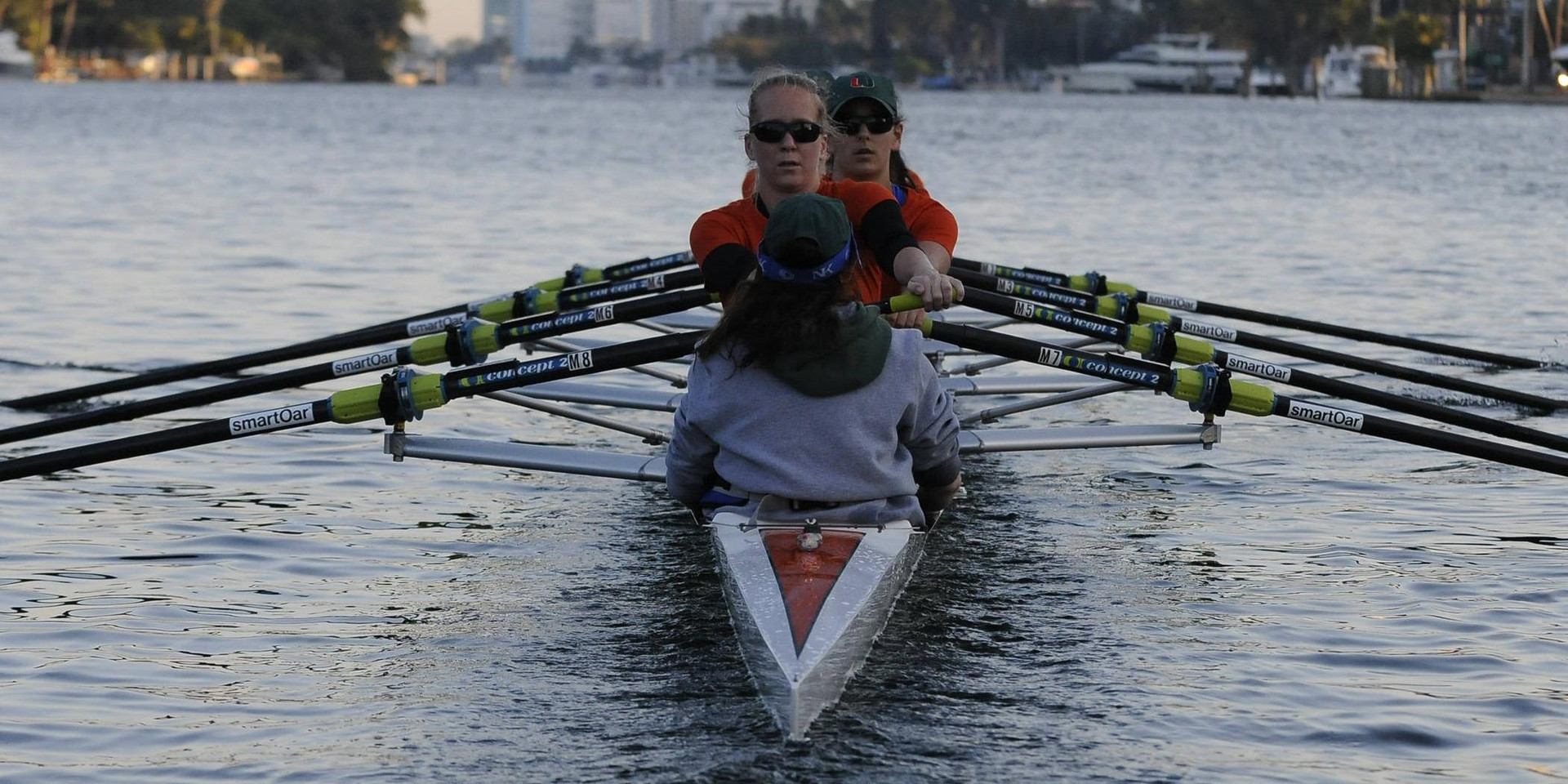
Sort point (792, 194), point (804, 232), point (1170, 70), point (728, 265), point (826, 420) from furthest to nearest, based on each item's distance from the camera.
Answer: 1. point (1170, 70)
2. point (728, 265)
3. point (792, 194)
4. point (826, 420)
5. point (804, 232)

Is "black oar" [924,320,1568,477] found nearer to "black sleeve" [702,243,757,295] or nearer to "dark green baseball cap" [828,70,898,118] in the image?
"black sleeve" [702,243,757,295]

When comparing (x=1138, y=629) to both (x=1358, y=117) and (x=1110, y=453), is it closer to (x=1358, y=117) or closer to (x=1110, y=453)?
(x=1110, y=453)

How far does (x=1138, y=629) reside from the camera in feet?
25.5

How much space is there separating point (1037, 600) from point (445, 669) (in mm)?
2585

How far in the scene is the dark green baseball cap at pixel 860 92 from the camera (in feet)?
31.1

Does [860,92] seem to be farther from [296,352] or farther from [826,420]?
[296,352]

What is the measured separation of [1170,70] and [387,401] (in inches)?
6894

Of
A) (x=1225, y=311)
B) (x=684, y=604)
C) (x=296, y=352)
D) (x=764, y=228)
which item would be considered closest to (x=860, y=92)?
(x=764, y=228)

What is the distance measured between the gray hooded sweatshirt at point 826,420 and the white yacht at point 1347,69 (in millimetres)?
131971

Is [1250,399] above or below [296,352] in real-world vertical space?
above

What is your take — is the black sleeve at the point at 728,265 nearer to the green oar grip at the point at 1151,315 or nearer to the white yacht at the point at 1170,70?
the green oar grip at the point at 1151,315

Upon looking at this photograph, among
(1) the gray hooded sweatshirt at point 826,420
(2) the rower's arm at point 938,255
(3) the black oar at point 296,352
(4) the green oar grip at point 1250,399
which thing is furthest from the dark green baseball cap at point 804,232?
(3) the black oar at point 296,352

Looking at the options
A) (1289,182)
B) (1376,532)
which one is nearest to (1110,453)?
(1376,532)

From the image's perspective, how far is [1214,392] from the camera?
8406 millimetres
